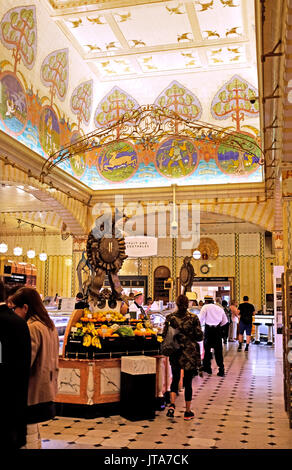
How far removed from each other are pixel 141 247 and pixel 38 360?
878 centimetres

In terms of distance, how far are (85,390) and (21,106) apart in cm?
619

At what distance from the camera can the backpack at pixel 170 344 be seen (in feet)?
19.7

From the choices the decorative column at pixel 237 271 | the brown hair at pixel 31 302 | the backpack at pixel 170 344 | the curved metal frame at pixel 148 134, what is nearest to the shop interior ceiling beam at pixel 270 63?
the curved metal frame at pixel 148 134

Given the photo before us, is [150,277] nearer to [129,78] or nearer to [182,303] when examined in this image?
[129,78]

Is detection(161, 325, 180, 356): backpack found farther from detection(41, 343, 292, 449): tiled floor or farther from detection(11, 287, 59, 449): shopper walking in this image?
detection(11, 287, 59, 449): shopper walking

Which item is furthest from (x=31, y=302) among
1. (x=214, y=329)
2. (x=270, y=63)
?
(x=214, y=329)

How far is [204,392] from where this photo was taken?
7.69 m

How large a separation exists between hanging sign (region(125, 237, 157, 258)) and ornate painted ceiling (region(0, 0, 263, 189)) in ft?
8.03

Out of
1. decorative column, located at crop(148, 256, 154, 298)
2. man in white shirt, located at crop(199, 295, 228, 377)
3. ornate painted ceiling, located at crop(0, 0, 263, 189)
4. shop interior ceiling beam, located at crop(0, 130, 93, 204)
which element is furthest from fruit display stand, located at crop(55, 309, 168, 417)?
decorative column, located at crop(148, 256, 154, 298)

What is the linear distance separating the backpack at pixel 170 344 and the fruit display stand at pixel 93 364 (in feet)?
1.77

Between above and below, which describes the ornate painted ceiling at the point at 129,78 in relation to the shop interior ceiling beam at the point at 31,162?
above

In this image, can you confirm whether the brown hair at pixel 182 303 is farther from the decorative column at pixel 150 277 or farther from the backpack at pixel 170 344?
the decorative column at pixel 150 277
